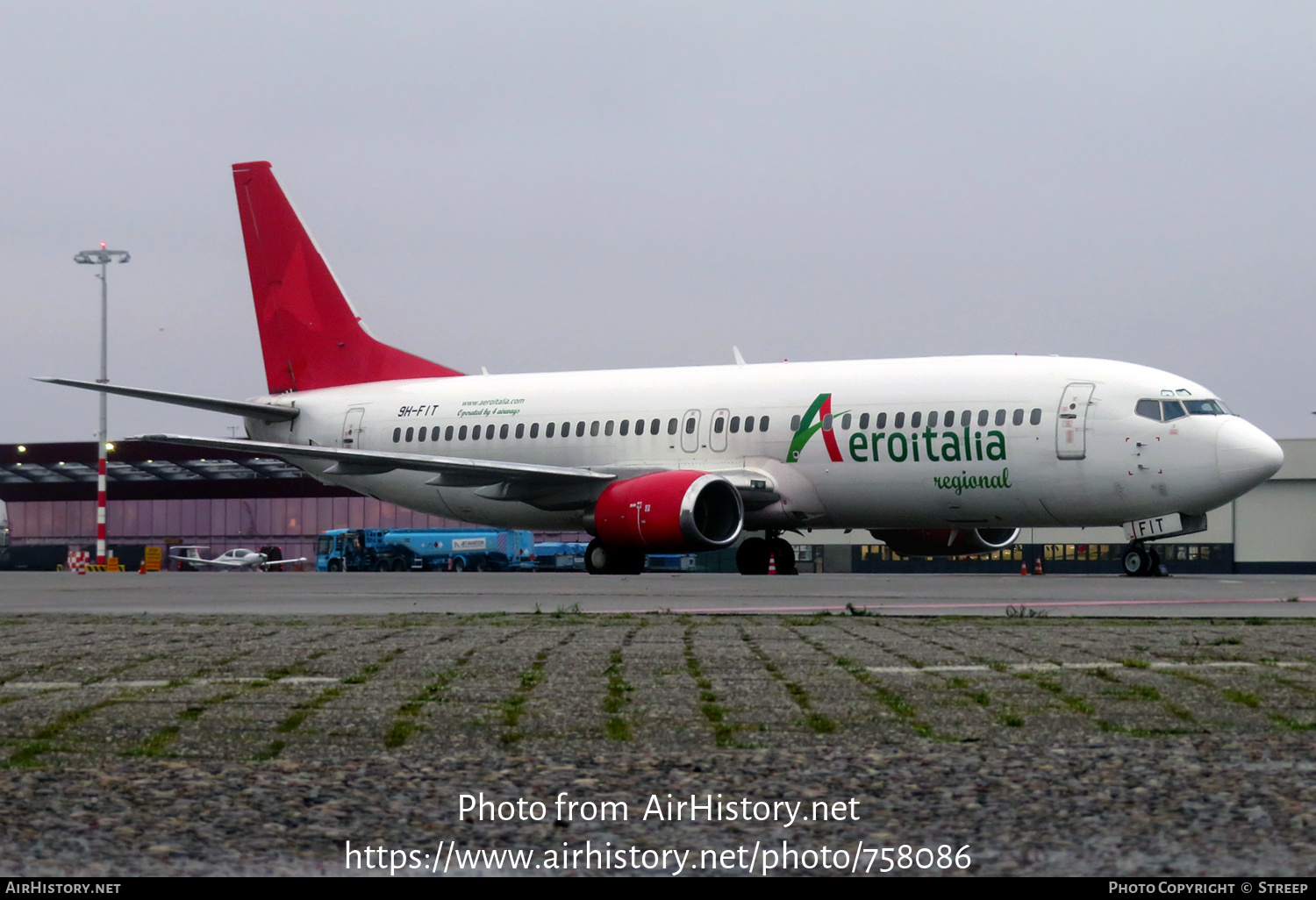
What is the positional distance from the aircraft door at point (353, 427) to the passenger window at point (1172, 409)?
16170 mm

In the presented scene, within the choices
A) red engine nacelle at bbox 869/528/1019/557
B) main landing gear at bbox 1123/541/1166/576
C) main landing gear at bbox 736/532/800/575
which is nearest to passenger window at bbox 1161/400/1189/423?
main landing gear at bbox 1123/541/1166/576

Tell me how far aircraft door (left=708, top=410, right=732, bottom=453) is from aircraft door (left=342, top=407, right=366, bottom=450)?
831cm

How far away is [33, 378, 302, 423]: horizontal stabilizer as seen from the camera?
2677 centimetres

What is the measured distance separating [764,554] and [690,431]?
2809 mm

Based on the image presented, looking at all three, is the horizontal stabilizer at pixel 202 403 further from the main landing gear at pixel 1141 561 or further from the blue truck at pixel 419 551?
the blue truck at pixel 419 551

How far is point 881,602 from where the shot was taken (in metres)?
15.0

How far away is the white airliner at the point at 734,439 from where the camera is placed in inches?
926

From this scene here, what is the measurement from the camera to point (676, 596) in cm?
1683

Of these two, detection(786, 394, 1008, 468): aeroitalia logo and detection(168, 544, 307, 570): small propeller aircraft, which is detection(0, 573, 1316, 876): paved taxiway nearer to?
detection(786, 394, 1008, 468): aeroitalia logo

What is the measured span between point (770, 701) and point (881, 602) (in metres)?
9.22

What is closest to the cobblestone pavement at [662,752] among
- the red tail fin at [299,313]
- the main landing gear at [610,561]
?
the main landing gear at [610,561]

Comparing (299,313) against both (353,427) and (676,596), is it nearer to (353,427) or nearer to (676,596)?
(353,427)

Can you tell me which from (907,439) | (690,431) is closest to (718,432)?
(690,431)

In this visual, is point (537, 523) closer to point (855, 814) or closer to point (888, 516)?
point (888, 516)
